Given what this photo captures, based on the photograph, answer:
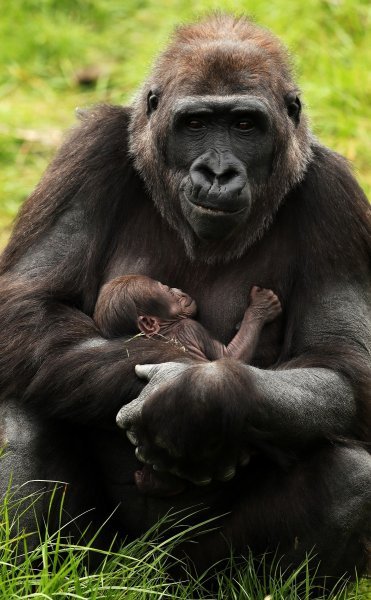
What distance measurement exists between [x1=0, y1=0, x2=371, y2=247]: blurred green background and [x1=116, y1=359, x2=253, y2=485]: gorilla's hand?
473 cm

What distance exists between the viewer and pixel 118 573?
619cm

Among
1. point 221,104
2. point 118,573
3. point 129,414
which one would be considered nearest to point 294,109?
point 221,104

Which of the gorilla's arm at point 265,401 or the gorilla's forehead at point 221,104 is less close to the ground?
the gorilla's forehead at point 221,104

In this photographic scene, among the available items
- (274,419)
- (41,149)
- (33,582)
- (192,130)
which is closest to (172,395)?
(274,419)

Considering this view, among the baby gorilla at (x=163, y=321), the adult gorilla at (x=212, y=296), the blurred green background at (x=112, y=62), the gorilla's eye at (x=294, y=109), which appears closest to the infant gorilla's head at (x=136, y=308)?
the baby gorilla at (x=163, y=321)

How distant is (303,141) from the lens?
275 inches

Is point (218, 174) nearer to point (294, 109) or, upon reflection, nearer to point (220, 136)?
point (220, 136)

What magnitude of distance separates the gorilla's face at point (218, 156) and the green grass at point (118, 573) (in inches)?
58.1

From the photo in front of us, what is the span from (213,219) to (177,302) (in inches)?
20.5

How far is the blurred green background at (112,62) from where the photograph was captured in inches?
458

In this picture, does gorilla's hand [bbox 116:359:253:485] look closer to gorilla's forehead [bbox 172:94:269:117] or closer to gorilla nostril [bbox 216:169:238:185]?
gorilla nostril [bbox 216:169:238:185]

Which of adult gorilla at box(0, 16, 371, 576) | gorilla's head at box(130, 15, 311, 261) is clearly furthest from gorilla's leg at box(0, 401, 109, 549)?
gorilla's head at box(130, 15, 311, 261)

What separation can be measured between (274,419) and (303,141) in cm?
158

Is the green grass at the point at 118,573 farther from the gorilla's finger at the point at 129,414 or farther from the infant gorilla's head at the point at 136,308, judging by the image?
the infant gorilla's head at the point at 136,308
